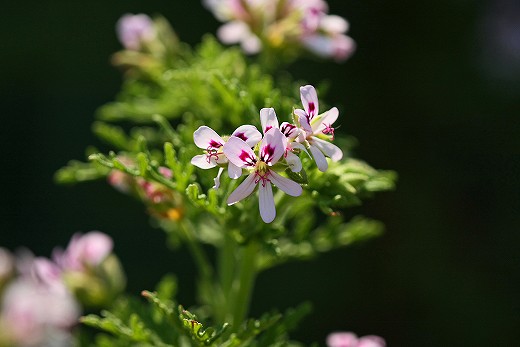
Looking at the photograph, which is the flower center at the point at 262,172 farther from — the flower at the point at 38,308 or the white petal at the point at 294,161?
the flower at the point at 38,308

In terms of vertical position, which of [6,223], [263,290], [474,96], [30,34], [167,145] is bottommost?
[167,145]

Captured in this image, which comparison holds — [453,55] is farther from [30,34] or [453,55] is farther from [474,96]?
[30,34]

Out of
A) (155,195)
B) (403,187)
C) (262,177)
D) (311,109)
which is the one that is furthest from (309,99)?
(403,187)

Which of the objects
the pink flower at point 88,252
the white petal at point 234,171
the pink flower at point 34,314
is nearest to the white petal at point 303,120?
the white petal at point 234,171

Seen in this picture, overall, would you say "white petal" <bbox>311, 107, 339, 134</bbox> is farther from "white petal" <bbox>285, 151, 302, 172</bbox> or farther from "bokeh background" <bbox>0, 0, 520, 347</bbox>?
"bokeh background" <bbox>0, 0, 520, 347</bbox>

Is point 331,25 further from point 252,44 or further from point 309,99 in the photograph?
point 309,99

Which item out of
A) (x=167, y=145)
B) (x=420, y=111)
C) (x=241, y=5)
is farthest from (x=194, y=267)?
(x=167, y=145)
